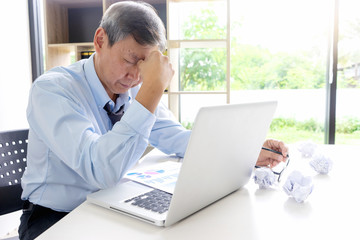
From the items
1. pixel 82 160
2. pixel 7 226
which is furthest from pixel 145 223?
pixel 7 226

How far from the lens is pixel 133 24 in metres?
1.09

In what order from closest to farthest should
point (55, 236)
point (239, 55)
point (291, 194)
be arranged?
point (55, 236)
point (291, 194)
point (239, 55)

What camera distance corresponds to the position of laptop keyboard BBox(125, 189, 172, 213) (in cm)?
75

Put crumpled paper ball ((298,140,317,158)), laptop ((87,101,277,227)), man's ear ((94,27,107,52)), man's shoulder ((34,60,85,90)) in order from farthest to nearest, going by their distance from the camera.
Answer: crumpled paper ball ((298,140,317,158)) → man's ear ((94,27,107,52)) → man's shoulder ((34,60,85,90)) → laptop ((87,101,277,227))

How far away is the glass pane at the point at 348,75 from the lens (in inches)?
103

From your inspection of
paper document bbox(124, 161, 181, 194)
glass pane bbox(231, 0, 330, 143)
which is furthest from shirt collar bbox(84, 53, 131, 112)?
glass pane bbox(231, 0, 330, 143)

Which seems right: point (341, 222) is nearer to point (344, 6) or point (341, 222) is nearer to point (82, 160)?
point (82, 160)

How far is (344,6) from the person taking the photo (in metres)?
2.58

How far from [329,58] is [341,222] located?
221 centimetres

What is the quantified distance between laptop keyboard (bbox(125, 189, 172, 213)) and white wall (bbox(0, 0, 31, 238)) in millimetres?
1852

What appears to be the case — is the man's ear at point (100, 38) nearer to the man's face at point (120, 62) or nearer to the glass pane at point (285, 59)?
the man's face at point (120, 62)

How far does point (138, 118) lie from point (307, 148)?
80cm

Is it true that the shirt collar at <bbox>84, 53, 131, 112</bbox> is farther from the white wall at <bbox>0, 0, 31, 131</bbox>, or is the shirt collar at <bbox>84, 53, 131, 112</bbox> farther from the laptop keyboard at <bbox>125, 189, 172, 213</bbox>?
the white wall at <bbox>0, 0, 31, 131</bbox>

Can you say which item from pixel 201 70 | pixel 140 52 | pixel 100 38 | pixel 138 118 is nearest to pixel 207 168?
pixel 138 118
